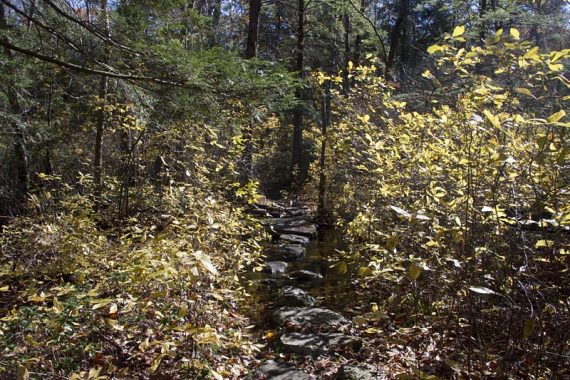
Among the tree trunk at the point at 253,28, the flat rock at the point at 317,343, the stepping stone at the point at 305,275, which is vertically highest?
the tree trunk at the point at 253,28

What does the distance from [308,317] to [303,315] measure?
0.37ft

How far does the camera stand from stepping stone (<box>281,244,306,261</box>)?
10.5 m

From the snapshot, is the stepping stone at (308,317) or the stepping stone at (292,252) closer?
the stepping stone at (308,317)

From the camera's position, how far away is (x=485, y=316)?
4.00 metres

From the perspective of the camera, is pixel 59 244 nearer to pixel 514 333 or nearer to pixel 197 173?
pixel 197 173

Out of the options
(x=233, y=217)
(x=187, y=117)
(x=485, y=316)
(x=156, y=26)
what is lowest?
(x=485, y=316)

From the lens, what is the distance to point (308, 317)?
6129mm

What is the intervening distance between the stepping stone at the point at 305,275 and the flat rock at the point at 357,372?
416 cm

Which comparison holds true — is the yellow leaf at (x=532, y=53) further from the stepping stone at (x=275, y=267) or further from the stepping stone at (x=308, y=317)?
the stepping stone at (x=275, y=267)

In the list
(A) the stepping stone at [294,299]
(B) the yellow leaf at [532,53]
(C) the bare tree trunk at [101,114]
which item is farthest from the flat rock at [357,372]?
(C) the bare tree trunk at [101,114]

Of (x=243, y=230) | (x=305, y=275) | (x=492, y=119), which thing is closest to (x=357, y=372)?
(x=243, y=230)

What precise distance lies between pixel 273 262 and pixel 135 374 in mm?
5788

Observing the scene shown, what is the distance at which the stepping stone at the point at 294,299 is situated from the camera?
6.88 meters

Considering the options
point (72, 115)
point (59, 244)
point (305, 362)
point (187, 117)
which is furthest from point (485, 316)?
point (72, 115)
